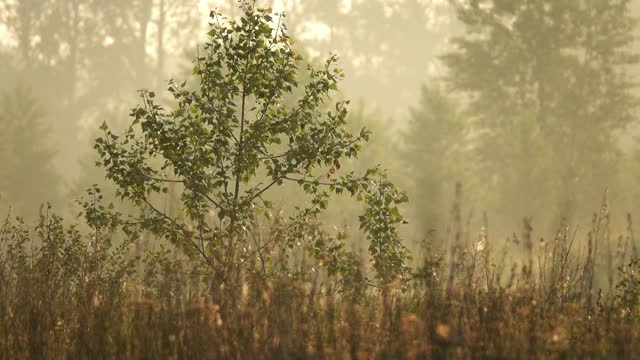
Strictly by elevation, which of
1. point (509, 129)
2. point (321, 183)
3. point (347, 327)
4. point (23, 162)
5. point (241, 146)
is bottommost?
point (347, 327)

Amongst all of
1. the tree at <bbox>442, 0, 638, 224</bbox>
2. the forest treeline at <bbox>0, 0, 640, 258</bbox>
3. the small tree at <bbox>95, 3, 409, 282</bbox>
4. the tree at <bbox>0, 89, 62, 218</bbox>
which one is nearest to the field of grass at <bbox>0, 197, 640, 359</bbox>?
the small tree at <bbox>95, 3, 409, 282</bbox>

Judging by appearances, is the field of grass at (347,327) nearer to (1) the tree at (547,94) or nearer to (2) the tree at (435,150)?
(1) the tree at (547,94)

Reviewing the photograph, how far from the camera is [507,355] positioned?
3584mm

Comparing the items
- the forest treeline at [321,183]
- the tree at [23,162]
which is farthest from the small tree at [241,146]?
the tree at [23,162]

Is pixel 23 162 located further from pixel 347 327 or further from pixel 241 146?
pixel 347 327

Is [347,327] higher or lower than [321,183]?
lower

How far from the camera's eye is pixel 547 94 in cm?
2498

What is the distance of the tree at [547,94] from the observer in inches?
896

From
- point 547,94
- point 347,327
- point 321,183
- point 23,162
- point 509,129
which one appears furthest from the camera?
point 23,162

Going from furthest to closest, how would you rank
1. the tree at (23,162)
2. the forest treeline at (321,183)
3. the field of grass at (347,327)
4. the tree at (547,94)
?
the tree at (23,162) → the tree at (547,94) → the forest treeline at (321,183) → the field of grass at (347,327)

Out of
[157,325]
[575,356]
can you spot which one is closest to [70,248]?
[157,325]

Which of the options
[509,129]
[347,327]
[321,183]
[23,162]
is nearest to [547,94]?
[509,129]

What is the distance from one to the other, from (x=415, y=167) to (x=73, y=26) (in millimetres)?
25893

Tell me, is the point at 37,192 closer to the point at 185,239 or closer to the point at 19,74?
the point at 19,74
